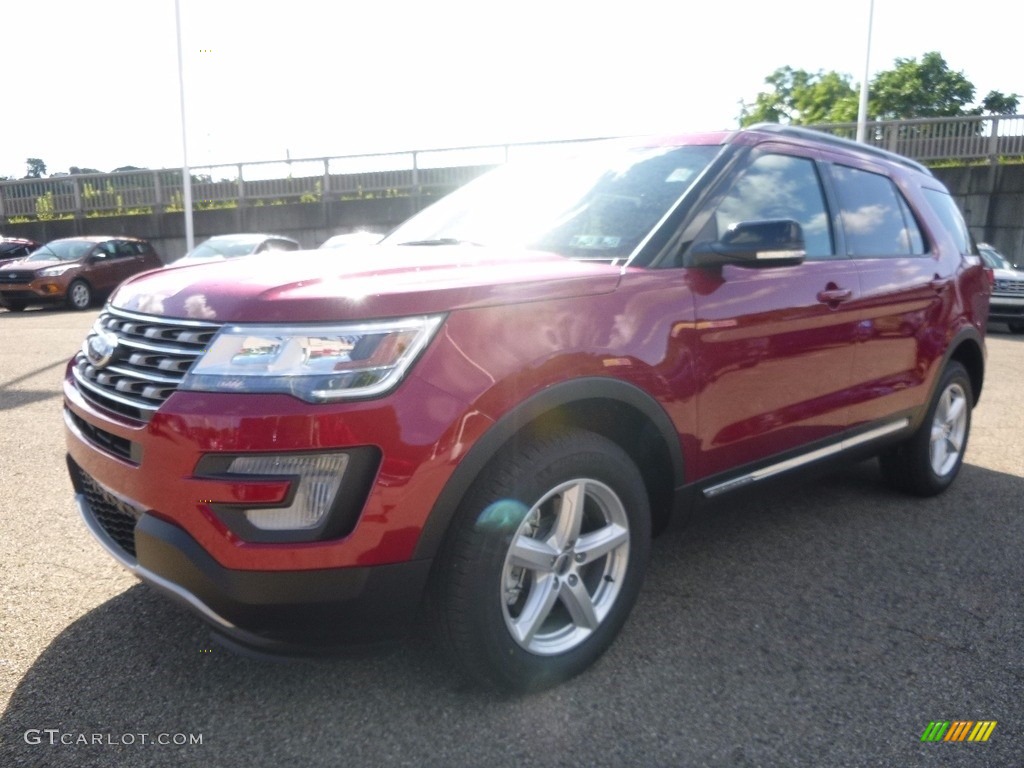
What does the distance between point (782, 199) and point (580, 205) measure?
2.99ft

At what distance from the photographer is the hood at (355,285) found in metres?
2.34

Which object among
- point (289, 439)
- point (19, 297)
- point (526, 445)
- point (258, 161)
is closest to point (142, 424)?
point (289, 439)

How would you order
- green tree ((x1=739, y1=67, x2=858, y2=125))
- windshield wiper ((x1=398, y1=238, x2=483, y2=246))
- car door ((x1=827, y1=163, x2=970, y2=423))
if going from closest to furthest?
windshield wiper ((x1=398, y1=238, x2=483, y2=246))
car door ((x1=827, y1=163, x2=970, y2=423))
green tree ((x1=739, y1=67, x2=858, y2=125))

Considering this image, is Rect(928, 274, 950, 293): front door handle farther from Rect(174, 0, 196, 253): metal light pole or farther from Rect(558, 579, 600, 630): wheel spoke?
Rect(174, 0, 196, 253): metal light pole

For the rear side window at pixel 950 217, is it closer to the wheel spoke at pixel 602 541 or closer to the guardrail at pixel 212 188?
the wheel spoke at pixel 602 541

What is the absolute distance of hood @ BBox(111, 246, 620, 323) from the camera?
7.67 ft

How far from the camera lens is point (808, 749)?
8.11 feet

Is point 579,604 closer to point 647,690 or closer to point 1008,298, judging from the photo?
point 647,690

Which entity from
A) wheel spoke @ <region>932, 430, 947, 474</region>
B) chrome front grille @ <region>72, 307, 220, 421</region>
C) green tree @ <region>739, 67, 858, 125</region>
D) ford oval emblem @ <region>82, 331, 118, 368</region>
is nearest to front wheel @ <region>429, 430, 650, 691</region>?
chrome front grille @ <region>72, 307, 220, 421</region>

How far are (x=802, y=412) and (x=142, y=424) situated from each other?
8.20ft

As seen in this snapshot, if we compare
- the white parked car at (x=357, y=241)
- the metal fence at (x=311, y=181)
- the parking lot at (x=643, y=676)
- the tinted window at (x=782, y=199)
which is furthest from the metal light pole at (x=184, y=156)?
the tinted window at (x=782, y=199)

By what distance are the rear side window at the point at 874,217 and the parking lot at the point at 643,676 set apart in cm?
116

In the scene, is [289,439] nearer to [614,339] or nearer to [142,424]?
[142,424]

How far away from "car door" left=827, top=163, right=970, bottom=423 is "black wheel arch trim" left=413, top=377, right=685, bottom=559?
157 cm
